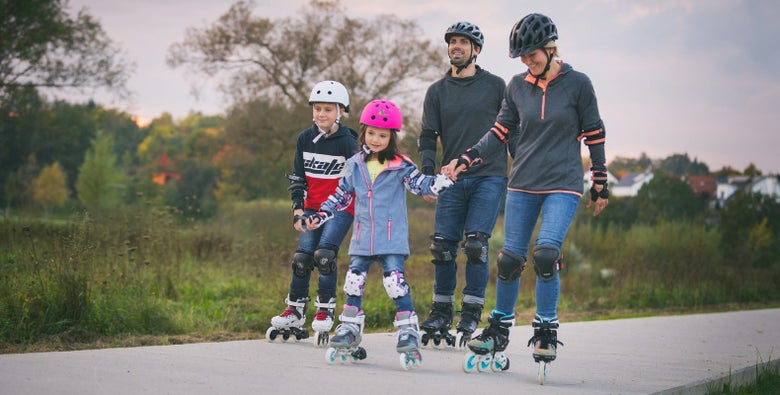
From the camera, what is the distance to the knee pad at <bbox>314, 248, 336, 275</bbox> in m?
5.66

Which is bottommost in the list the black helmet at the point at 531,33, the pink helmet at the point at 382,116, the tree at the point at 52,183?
the tree at the point at 52,183

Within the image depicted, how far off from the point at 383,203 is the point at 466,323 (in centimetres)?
139

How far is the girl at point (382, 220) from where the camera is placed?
5.16 metres

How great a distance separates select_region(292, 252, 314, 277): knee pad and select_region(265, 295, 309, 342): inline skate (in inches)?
9.5

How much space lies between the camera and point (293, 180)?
20.2ft

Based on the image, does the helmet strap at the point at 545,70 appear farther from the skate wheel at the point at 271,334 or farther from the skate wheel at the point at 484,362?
the skate wheel at the point at 271,334

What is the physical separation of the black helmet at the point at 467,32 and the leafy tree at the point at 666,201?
703 inches

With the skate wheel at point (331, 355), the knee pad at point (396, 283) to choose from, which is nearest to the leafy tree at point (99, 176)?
the skate wheel at point (331, 355)

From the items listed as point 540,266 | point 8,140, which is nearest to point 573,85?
point 540,266

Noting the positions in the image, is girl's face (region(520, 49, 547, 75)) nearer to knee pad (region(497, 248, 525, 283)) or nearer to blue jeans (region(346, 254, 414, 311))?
knee pad (region(497, 248, 525, 283))

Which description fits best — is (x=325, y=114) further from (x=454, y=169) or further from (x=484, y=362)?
(x=484, y=362)

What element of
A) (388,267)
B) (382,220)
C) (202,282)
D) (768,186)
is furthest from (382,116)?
(768,186)

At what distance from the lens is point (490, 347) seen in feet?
16.4

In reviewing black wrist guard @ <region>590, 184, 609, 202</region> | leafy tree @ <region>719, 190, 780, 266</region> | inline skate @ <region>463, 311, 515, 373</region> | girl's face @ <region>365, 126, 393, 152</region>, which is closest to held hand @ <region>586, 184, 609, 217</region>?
black wrist guard @ <region>590, 184, 609, 202</region>
